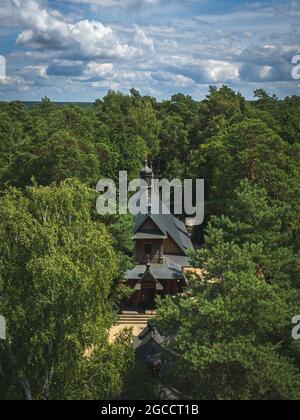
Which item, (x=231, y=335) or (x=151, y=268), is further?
(x=151, y=268)

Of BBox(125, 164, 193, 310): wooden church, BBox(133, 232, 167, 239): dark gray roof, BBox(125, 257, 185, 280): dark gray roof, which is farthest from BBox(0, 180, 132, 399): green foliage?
BBox(133, 232, 167, 239): dark gray roof

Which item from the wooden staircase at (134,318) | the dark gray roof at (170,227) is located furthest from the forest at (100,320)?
the dark gray roof at (170,227)

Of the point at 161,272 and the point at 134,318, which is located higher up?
the point at 161,272

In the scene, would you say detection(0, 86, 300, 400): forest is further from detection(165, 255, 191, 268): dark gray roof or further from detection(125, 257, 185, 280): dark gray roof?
detection(165, 255, 191, 268): dark gray roof

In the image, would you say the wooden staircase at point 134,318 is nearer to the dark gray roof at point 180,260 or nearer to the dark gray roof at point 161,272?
the dark gray roof at point 161,272

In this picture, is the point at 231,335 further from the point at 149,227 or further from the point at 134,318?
the point at 149,227

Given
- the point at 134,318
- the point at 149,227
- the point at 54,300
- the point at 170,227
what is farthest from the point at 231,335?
the point at 170,227

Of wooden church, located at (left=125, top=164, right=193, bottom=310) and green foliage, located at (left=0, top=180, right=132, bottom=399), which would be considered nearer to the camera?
green foliage, located at (left=0, top=180, right=132, bottom=399)
